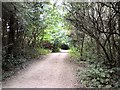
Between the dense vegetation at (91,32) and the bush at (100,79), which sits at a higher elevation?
the dense vegetation at (91,32)

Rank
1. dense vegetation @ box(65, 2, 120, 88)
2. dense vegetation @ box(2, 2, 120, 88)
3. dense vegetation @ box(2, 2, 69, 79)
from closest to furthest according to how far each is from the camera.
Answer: dense vegetation @ box(65, 2, 120, 88), dense vegetation @ box(2, 2, 120, 88), dense vegetation @ box(2, 2, 69, 79)

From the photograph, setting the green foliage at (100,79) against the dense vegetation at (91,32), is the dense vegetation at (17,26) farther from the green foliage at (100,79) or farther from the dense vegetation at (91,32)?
the green foliage at (100,79)

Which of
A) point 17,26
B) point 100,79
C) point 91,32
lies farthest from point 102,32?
point 17,26

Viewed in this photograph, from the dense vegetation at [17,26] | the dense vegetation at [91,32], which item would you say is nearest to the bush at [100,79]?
the dense vegetation at [91,32]

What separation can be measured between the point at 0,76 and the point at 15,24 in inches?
186

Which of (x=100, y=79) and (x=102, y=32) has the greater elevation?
(x=102, y=32)

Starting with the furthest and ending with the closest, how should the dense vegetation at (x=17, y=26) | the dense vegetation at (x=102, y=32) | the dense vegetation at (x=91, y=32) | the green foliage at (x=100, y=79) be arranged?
1. the dense vegetation at (x=17, y=26)
2. the dense vegetation at (x=91, y=32)
3. the dense vegetation at (x=102, y=32)
4. the green foliage at (x=100, y=79)

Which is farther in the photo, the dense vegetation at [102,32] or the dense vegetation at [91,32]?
the dense vegetation at [91,32]

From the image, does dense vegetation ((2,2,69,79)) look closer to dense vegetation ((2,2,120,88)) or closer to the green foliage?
dense vegetation ((2,2,120,88))

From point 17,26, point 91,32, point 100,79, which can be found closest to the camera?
point 100,79

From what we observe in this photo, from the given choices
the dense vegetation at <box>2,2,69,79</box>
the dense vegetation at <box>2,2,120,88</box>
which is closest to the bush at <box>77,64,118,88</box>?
the dense vegetation at <box>2,2,120,88</box>

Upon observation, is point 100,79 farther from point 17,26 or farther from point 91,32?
point 17,26

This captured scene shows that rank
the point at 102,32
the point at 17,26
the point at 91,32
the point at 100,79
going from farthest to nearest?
the point at 17,26
the point at 91,32
the point at 102,32
the point at 100,79

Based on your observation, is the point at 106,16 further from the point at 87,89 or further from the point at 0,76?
the point at 0,76
